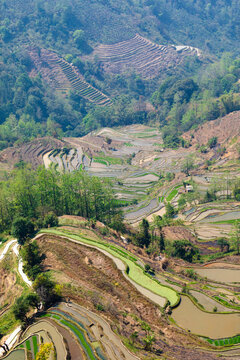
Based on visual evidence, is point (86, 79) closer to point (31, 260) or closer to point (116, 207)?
point (116, 207)

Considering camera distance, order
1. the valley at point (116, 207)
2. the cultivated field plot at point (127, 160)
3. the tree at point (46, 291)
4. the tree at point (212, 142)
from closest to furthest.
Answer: the valley at point (116, 207)
the tree at point (46, 291)
the cultivated field plot at point (127, 160)
the tree at point (212, 142)

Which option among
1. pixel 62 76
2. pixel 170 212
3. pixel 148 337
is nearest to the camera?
pixel 148 337

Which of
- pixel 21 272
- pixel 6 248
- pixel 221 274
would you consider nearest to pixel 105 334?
pixel 21 272

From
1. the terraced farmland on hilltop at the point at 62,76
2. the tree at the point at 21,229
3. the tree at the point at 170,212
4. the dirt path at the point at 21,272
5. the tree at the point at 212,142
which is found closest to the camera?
the dirt path at the point at 21,272

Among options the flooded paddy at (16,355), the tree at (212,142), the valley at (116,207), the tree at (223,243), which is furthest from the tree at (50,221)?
the tree at (212,142)

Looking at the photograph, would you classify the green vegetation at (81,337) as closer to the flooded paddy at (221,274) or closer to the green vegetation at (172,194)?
the flooded paddy at (221,274)

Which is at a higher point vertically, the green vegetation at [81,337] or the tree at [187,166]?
the green vegetation at [81,337]

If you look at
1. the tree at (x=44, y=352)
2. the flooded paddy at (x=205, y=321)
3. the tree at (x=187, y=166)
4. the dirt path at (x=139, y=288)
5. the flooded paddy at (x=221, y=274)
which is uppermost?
the tree at (x=44, y=352)
